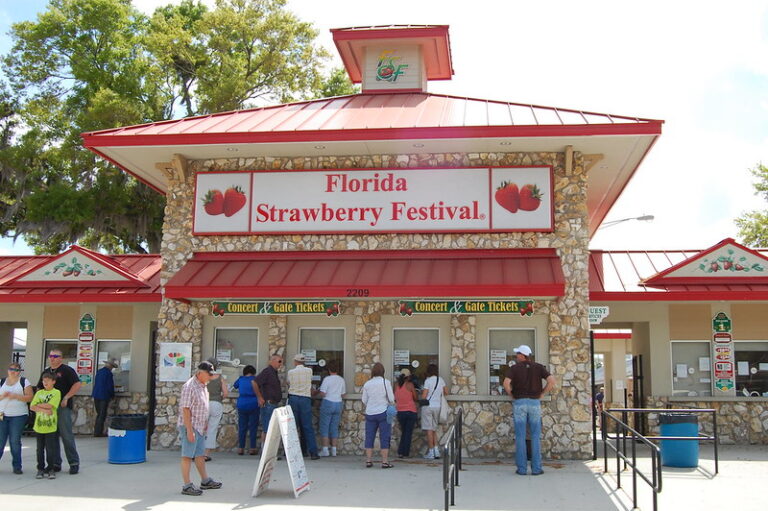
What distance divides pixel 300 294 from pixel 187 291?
6.55 feet

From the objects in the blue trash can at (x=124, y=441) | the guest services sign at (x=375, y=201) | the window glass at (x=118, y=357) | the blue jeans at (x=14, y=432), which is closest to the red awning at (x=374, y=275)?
the guest services sign at (x=375, y=201)

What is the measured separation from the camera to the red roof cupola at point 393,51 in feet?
54.2

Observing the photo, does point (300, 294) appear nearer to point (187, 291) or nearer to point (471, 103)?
point (187, 291)

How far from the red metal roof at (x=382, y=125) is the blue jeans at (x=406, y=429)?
4.69 m

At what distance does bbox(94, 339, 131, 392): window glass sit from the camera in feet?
54.2

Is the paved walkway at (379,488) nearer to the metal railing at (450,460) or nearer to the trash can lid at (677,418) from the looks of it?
the metal railing at (450,460)

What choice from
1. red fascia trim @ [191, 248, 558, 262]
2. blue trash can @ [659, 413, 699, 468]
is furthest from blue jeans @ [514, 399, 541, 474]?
red fascia trim @ [191, 248, 558, 262]

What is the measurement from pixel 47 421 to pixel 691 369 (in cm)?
1257

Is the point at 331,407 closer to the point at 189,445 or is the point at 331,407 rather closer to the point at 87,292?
the point at 189,445

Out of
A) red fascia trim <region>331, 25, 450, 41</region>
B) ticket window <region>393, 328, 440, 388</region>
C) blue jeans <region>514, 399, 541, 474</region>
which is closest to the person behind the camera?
blue jeans <region>514, 399, 541, 474</region>

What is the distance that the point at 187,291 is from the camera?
41.9 feet

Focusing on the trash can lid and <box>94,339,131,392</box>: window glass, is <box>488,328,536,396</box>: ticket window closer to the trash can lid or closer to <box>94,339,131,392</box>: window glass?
the trash can lid

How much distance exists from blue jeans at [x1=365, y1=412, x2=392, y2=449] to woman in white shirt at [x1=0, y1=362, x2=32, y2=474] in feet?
16.6

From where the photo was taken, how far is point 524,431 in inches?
441
